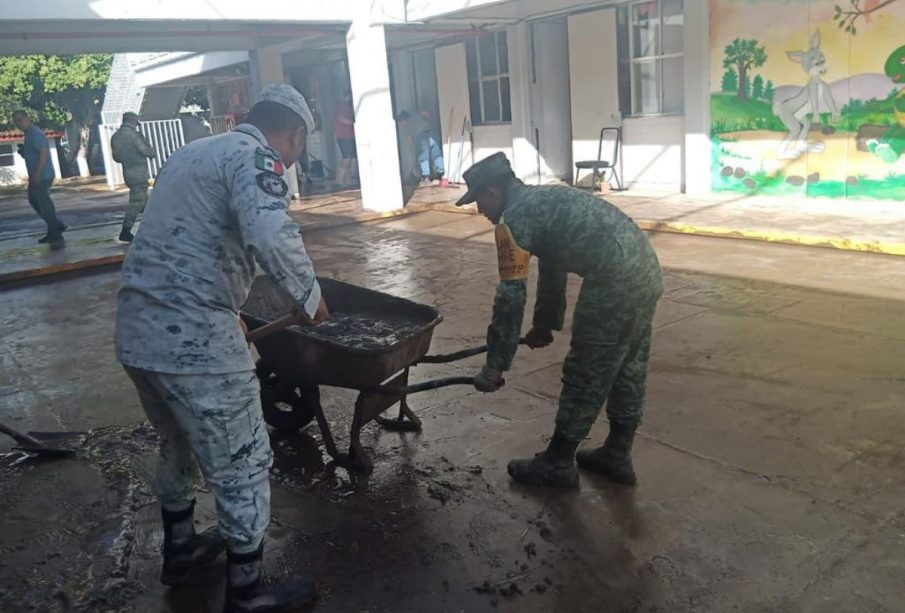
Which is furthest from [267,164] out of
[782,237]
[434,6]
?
[434,6]

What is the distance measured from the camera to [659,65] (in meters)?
11.5

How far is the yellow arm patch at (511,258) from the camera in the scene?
316 cm

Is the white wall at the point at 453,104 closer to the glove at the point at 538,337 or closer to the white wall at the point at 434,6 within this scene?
the white wall at the point at 434,6

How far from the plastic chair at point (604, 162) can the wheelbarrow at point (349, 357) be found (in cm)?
842

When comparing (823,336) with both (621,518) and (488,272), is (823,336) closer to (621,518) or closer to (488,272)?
(621,518)

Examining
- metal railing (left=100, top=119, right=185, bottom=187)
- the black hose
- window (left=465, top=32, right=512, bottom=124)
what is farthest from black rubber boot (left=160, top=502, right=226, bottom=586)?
metal railing (left=100, top=119, right=185, bottom=187)

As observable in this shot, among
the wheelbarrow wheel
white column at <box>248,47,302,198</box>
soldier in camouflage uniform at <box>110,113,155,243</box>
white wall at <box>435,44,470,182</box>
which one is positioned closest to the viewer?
the wheelbarrow wheel

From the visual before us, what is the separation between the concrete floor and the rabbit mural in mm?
4461

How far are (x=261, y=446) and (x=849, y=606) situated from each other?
2059 mm

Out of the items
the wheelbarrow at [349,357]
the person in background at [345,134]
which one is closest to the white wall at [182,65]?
the person in background at [345,134]

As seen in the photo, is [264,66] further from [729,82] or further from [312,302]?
[312,302]

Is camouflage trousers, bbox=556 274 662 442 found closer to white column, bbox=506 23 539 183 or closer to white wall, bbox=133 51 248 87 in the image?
white column, bbox=506 23 539 183

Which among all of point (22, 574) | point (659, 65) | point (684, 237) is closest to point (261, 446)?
point (22, 574)

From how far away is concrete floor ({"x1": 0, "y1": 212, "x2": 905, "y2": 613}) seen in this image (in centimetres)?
286
